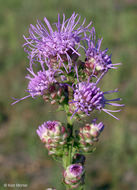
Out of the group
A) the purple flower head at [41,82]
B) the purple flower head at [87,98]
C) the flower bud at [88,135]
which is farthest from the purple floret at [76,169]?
the purple flower head at [41,82]

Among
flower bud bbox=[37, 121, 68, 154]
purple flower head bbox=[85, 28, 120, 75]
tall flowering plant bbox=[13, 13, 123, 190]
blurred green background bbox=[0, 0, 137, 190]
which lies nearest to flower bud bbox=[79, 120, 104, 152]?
tall flowering plant bbox=[13, 13, 123, 190]

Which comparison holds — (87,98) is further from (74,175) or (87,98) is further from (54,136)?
(74,175)

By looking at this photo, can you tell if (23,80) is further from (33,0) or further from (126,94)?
(33,0)

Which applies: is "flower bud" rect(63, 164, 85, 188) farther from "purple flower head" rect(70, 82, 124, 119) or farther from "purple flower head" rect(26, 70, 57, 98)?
"purple flower head" rect(26, 70, 57, 98)

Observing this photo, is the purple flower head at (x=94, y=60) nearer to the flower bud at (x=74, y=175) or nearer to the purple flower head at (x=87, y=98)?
the purple flower head at (x=87, y=98)

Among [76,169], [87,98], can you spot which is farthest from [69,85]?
[76,169]

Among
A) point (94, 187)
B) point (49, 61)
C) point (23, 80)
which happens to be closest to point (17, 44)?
point (23, 80)
